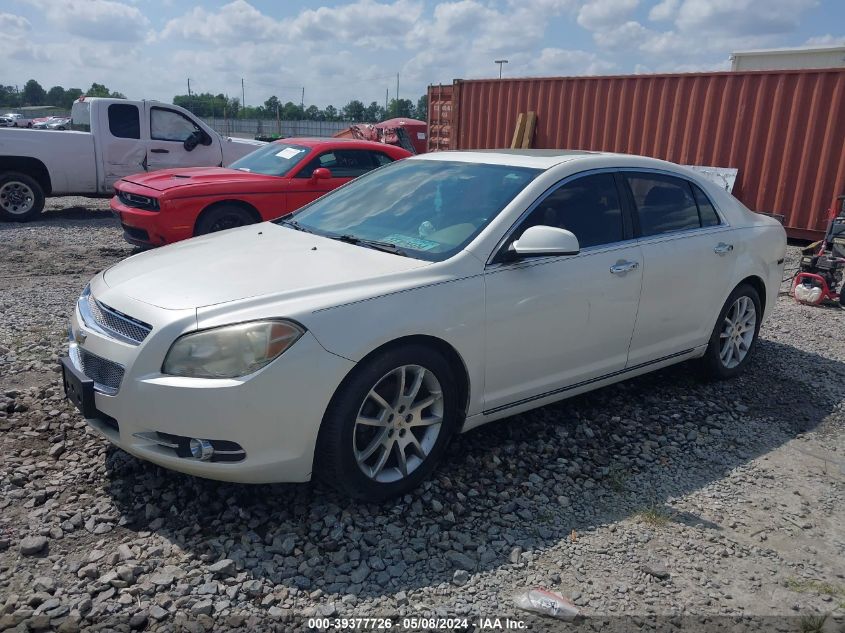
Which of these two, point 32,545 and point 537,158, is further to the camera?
point 537,158

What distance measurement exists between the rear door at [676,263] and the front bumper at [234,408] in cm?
221

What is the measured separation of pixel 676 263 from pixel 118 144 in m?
10.1

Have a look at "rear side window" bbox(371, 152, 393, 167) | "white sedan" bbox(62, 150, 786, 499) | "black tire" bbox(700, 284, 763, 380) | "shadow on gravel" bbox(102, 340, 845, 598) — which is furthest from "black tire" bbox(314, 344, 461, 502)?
"rear side window" bbox(371, 152, 393, 167)

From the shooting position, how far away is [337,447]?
3172 mm

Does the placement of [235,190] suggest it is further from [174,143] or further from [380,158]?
[174,143]

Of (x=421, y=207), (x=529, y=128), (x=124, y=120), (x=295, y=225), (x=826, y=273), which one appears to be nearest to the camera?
(x=421, y=207)

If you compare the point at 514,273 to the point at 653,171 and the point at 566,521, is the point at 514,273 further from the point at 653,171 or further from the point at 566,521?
the point at 653,171

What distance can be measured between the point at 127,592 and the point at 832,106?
1094 centimetres

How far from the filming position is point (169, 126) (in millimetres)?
12211

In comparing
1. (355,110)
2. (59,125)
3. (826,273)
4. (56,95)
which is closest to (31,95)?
(56,95)

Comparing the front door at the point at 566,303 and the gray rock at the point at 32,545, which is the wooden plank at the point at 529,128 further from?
the gray rock at the point at 32,545

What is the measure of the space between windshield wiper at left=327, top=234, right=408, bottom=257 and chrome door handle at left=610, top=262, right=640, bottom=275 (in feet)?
4.17

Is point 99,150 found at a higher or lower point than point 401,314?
higher

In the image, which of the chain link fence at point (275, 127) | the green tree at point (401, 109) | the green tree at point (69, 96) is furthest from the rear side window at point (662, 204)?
the green tree at point (69, 96)
